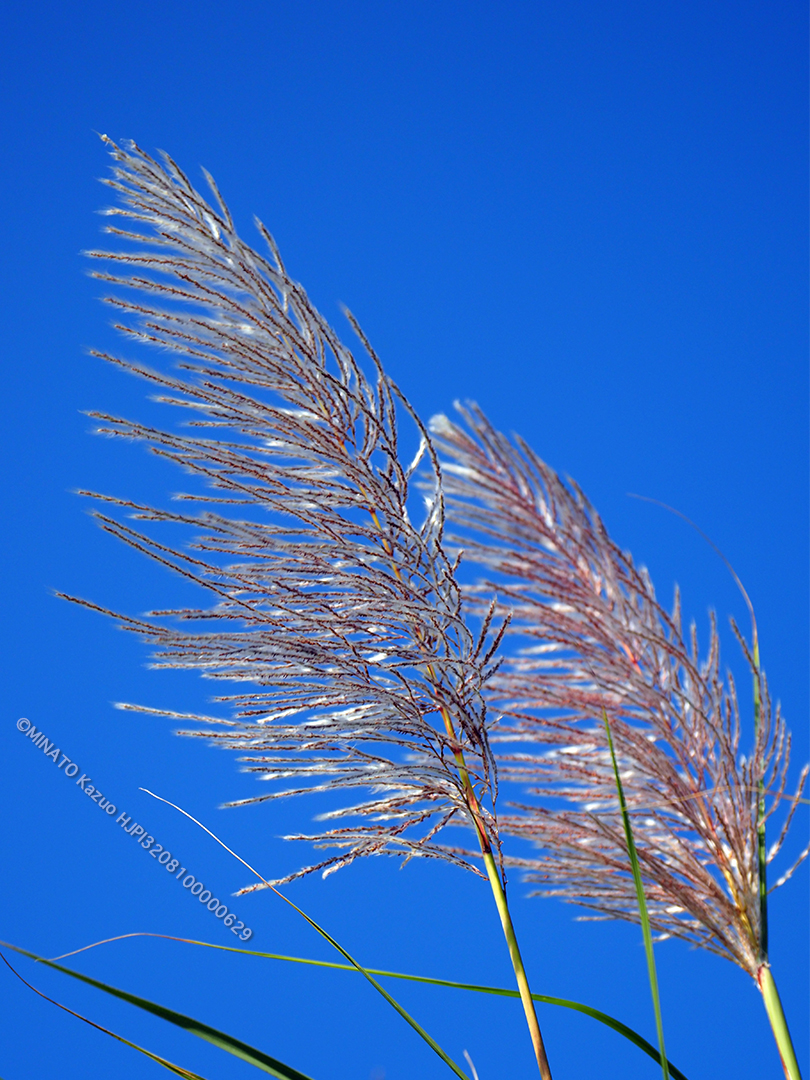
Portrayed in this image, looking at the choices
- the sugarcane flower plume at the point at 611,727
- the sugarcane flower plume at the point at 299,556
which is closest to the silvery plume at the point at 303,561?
the sugarcane flower plume at the point at 299,556

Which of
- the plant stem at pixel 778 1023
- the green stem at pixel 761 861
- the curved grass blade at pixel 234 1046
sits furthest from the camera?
the green stem at pixel 761 861

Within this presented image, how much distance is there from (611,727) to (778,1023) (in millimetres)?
465

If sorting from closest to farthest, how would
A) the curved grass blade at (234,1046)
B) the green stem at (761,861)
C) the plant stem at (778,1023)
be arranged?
the curved grass blade at (234,1046)
the plant stem at (778,1023)
the green stem at (761,861)

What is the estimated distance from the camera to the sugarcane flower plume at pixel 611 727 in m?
1.35

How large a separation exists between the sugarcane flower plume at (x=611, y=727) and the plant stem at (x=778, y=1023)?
35 millimetres

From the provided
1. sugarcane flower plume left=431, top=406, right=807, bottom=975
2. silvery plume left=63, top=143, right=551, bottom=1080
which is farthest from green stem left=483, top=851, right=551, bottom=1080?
sugarcane flower plume left=431, top=406, right=807, bottom=975

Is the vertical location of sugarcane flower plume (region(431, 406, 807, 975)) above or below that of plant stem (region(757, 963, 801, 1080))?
above

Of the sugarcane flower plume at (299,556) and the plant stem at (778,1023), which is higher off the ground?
the sugarcane flower plume at (299,556)

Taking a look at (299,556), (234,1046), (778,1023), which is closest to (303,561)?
(299,556)

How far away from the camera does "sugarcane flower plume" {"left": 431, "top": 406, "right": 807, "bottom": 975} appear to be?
4.44 ft

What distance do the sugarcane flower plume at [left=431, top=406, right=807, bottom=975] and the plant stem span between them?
35mm

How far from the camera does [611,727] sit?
1.42m

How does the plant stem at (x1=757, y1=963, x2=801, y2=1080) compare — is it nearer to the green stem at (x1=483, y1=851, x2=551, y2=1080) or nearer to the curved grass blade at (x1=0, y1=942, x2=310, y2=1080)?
the green stem at (x1=483, y1=851, x2=551, y2=1080)

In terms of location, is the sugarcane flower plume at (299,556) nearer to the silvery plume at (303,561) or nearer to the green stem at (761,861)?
the silvery plume at (303,561)
